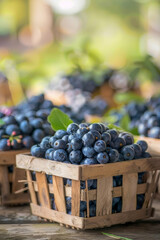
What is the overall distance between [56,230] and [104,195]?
0.78ft

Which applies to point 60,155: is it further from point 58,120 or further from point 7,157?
point 7,157

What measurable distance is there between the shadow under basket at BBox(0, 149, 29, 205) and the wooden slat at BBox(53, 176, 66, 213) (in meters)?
0.32

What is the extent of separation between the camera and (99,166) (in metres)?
1.32

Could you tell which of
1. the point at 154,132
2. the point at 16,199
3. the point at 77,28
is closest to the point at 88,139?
Answer: the point at 16,199

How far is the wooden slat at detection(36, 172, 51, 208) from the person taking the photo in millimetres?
1439

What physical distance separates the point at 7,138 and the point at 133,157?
63cm

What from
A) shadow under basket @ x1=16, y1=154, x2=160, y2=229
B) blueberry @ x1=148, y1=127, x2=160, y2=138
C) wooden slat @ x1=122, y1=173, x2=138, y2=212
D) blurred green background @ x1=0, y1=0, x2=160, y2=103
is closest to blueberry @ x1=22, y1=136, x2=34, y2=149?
shadow under basket @ x1=16, y1=154, x2=160, y2=229

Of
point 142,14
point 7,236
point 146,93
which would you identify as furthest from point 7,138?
point 142,14

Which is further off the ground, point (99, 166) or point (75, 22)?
point (75, 22)

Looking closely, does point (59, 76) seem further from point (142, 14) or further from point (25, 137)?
point (142, 14)

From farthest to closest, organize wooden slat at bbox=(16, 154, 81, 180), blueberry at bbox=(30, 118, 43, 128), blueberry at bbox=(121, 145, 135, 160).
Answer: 1. blueberry at bbox=(30, 118, 43, 128)
2. blueberry at bbox=(121, 145, 135, 160)
3. wooden slat at bbox=(16, 154, 81, 180)

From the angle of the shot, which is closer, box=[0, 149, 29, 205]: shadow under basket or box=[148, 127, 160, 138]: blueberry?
box=[0, 149, 29, 205]: shadow under basket

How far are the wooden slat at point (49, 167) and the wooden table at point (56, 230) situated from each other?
0.74 ft

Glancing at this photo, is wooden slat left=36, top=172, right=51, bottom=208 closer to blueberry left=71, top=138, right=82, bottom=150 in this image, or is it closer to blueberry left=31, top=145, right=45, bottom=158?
blueberry left=31, top=145, right=45, bottom=158
